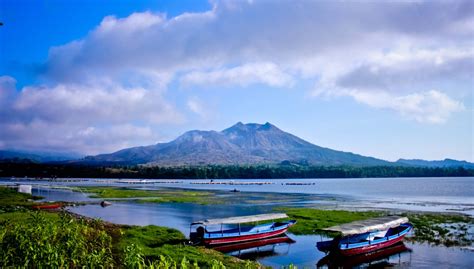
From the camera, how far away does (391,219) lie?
141 ft

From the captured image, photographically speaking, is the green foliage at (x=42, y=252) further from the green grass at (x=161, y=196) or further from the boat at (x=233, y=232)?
the green grass at (x=161, y=196)

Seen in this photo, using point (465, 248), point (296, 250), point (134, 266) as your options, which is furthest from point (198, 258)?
point (465, 248)

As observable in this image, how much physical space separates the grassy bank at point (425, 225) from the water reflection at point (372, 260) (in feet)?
9.77

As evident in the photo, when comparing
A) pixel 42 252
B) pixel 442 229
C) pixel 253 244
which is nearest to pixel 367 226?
pixel 253 244

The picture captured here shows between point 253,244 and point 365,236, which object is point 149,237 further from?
point 365,236

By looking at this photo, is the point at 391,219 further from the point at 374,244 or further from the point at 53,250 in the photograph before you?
the point at 53,250

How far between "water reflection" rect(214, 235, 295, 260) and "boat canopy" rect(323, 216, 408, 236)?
5.66 meters

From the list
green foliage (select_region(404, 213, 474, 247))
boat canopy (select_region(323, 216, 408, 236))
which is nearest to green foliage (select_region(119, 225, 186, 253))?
boat canopy (select_region(323, 216, 408, 236))

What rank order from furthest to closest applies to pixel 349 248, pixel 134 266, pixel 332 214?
pixel 332 214, pixel 349 248, pixel 134 266

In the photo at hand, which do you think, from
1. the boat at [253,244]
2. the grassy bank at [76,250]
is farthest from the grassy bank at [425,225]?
the grassy bank at [76,250]

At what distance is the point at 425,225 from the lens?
167ft

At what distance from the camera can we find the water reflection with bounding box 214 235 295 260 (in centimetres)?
3716

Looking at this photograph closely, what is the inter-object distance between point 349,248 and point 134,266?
2412 centimetres

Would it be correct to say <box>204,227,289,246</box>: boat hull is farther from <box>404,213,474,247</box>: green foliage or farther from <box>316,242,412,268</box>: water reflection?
<box>404,213,474,247</box>: green foliage
